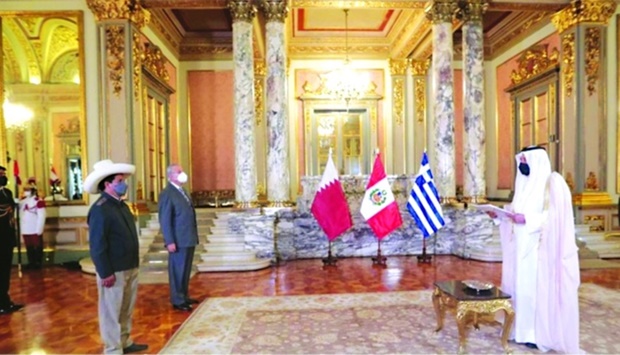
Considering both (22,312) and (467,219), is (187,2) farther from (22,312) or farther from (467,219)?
(467,219)

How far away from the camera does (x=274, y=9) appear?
7.61 meters

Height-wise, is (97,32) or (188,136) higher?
(97,32)

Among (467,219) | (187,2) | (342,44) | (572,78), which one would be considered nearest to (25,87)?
(187,2)

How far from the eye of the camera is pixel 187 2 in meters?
7.48

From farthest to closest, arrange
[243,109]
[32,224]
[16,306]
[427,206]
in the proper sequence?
[243,109] < [32,224] < [427,206] < [16,306]

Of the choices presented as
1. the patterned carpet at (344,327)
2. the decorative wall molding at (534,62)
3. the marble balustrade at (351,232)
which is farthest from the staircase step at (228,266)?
the decorative wall molding at (534,62)

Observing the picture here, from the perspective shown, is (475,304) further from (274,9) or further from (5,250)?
(274,9)

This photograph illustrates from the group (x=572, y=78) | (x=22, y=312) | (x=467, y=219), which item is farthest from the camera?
(x=572, y=78)

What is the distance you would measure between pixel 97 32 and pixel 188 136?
12.9 ft

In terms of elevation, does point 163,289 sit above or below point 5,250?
below

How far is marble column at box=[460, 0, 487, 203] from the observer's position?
779 centimetres

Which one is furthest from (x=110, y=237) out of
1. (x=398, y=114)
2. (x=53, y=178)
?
(x=398, y=114)

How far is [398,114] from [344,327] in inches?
346

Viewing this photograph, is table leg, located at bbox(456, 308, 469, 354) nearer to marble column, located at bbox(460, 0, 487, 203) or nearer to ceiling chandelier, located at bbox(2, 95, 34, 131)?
marble column, located at bbox(460, 0, 487, 203)
